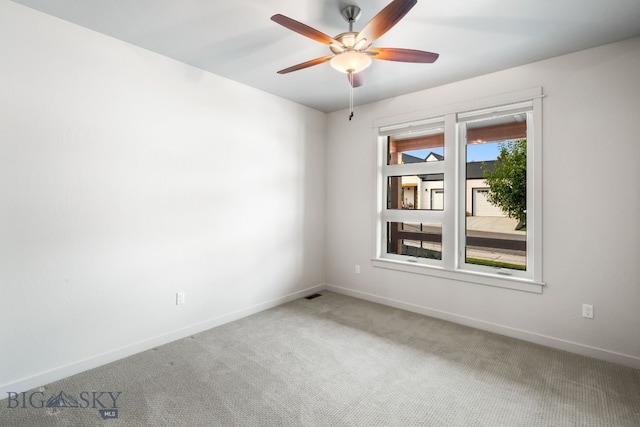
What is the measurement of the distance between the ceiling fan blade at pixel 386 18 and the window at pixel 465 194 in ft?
6.09

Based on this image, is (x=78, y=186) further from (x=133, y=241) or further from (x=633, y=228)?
(x=633, y=228)

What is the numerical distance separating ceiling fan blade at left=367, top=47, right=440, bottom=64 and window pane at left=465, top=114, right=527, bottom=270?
61.0 inches

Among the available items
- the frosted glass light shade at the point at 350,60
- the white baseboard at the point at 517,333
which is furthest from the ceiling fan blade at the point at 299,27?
the white baseboard at the point at 517,333

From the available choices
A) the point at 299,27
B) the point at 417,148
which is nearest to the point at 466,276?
the point at 417,148

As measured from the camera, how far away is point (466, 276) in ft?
10.9

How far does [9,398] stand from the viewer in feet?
6.70

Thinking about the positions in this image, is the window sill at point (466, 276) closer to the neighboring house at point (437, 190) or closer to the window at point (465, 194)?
the window at point (465, 194)

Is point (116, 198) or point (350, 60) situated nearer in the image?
point (350, 60)

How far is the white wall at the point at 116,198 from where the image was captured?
2123 millimetres

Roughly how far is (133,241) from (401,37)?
278cm

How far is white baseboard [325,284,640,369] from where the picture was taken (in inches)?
99.4

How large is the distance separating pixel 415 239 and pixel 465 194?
0.82 metres

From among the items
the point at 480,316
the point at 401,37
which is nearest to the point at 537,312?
the point at 480,316

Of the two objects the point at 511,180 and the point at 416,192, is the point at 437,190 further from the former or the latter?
the point at 511,180
